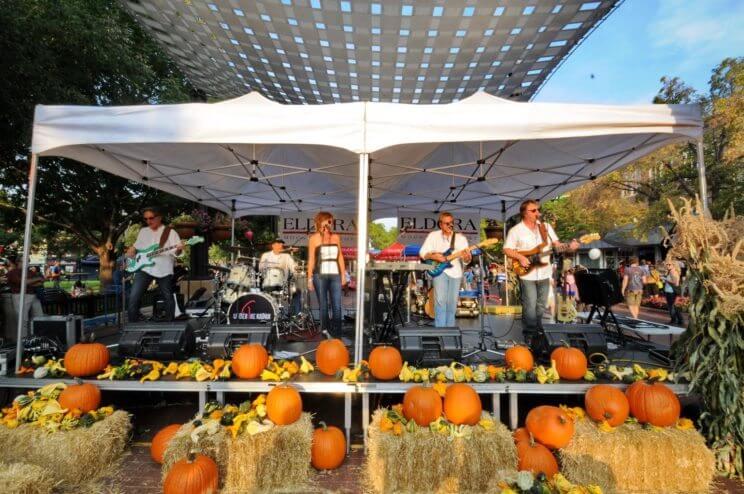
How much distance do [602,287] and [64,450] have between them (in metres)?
6.15

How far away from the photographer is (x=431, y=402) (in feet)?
9.86

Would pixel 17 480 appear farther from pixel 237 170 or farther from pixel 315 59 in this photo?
pixel 315 59

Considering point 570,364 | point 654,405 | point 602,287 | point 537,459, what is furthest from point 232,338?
Result: point 602,287

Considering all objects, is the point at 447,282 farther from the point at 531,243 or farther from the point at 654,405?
the point at 654,405

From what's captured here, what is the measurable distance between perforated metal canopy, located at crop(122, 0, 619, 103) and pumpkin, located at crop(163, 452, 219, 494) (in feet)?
38.7

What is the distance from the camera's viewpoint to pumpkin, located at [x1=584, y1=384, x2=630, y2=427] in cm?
303

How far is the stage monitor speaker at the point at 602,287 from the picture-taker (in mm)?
5250

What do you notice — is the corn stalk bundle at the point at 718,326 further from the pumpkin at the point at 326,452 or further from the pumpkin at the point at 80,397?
the pumpkin at the point at 80,397

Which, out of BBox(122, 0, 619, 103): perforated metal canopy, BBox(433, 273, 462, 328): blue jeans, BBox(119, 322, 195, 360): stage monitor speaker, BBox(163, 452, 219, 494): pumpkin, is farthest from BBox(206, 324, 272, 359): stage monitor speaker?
BBox(122, 0, 619, 103): perforated metal canopy

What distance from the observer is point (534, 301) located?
4.71m

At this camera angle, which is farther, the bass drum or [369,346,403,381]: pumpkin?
the bass drum

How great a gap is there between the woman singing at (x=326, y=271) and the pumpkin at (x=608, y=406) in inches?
124

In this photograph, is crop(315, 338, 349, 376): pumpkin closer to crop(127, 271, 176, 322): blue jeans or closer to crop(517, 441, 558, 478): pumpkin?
crop(517, 441, 558, 478): pumpkin

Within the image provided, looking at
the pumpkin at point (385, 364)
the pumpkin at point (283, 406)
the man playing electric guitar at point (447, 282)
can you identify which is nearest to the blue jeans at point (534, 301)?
the man playing electric guitar at point (447, 282)
